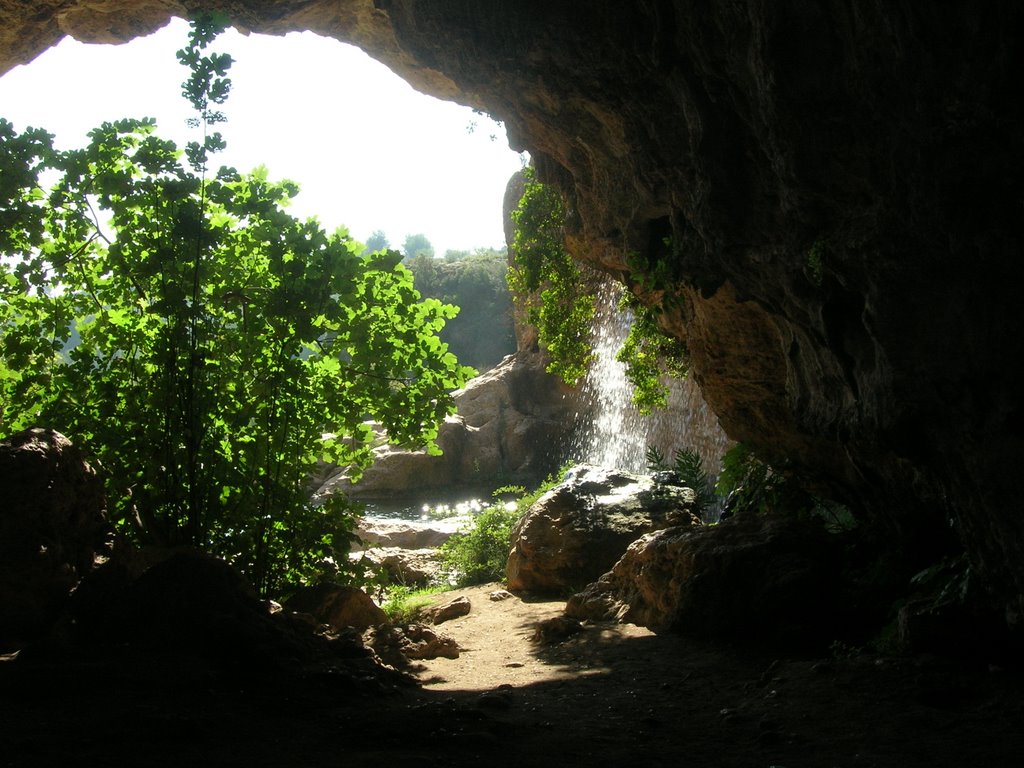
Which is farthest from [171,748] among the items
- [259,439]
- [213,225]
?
[213,225]

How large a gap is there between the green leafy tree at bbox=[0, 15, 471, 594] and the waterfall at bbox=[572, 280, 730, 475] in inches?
335

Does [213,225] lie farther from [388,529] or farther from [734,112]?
[388,529]

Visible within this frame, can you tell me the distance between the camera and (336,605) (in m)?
7.78

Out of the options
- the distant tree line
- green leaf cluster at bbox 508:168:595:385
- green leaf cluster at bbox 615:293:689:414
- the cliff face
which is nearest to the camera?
the cliff face

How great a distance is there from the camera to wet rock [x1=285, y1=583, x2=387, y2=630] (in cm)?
769

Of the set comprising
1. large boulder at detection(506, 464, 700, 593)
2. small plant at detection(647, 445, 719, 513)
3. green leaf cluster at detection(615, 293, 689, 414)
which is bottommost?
large boulder at detection(506, 464, 700, 593)

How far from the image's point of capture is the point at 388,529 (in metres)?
17.7

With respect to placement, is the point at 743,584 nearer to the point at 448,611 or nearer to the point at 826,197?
the point at 826,197

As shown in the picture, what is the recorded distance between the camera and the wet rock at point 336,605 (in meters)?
7.69

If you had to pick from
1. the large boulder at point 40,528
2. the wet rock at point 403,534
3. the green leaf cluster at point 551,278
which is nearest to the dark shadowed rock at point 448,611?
the green leaf cluster at point 551,278

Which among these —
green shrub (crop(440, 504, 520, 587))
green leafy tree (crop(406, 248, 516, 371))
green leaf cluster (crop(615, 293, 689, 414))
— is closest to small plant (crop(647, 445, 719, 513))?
green leaf cluster (crop(615, 293, 689, 414))

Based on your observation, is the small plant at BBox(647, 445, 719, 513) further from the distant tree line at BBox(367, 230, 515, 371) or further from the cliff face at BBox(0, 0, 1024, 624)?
the distant tree line at BBox(367, 230, 515, 371)

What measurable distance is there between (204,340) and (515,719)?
406 centimetres

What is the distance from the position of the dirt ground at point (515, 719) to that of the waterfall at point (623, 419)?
1071 cm
